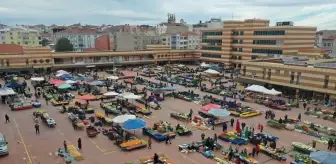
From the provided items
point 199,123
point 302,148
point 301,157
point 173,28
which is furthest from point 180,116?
point 173,28

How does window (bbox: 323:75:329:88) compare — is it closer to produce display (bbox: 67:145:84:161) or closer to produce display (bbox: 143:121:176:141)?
produce display (bbox: 143:121:176:141)

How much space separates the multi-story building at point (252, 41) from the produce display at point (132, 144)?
46.9 m

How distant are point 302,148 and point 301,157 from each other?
1.39 m

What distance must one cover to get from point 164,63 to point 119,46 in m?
21.3

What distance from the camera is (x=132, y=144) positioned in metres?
21.8

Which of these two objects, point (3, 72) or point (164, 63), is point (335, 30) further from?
point (3, 72)

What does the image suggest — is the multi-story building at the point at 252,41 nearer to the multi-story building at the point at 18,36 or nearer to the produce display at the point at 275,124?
the produce display at the point at 275,124

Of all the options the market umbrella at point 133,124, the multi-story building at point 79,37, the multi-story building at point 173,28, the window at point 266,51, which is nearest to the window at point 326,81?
the window at point 266,51

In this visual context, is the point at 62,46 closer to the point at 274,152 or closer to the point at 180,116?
the point at 180,116

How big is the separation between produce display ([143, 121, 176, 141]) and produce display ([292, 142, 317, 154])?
10.2 metres

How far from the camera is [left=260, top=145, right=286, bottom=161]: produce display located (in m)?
20.1

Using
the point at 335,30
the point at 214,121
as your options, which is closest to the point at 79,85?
the point at 214,121

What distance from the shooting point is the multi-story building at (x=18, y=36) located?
93.4 meters

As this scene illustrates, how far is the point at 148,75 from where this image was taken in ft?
194
